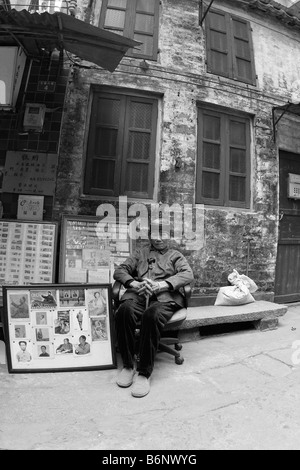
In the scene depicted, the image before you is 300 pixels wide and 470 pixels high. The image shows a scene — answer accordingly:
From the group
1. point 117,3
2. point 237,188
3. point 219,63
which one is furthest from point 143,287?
point 117,3

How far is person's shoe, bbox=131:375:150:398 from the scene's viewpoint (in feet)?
8.66

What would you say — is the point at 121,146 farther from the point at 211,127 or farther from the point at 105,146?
the point at 211,127

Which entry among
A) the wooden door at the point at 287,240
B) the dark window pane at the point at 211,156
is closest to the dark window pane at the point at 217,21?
the dark window pane at the point at 211,156

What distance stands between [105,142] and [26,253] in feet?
7.02

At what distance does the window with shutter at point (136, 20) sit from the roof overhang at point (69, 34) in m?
1.70

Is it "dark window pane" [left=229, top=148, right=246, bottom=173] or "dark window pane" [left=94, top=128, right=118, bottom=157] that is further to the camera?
"dark window pane" [left=229, top=148, right=246, bottom=173]

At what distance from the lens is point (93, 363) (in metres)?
3.09

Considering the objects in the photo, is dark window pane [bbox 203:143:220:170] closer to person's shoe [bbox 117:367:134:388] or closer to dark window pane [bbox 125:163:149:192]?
dark window pane [bbox 125:163:149:192]

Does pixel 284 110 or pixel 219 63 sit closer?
pixel 219 63

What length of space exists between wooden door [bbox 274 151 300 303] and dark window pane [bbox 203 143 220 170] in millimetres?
1432

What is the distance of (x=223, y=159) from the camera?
211 inches

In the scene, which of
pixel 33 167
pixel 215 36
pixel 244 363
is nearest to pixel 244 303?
pixel 244 363

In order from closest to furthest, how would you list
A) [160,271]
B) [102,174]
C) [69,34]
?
[69,34], [160,271], [102,174]

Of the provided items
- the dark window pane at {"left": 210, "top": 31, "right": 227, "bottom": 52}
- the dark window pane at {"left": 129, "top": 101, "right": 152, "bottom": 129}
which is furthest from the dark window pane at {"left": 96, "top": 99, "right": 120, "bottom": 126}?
the dark window pane at {"left": 210, "top": 31, "right": 227, "bottom": 52}
